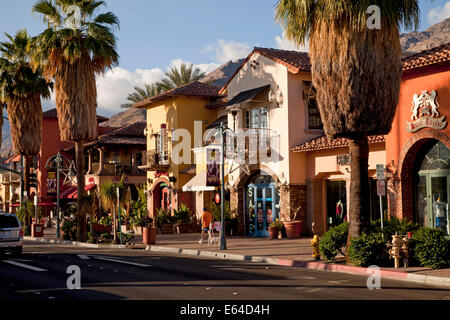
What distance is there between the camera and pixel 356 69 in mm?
17094

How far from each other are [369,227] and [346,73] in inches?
184

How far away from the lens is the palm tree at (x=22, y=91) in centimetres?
3984

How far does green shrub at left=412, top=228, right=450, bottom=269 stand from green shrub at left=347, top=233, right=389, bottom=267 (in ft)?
3.08

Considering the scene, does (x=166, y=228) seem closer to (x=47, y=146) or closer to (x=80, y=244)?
(x=80, y=244)

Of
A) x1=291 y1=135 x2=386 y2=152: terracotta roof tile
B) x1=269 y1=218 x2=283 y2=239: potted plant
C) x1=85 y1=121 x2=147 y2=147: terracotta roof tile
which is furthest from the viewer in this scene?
x1=85 y1=121 x2=147 y2=147: terracotta roof tile

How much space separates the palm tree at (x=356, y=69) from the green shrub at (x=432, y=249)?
1775 millimetres

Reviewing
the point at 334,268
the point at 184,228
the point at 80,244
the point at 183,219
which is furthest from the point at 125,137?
the point at 334,268

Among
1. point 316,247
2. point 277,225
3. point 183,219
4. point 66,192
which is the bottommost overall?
point 316,247

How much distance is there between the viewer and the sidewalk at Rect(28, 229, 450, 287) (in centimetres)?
1514

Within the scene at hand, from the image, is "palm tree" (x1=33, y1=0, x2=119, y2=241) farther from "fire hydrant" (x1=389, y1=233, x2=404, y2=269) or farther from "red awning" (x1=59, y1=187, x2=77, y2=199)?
"red awning" (x1=59, y1=187, x2=77, y2=199)

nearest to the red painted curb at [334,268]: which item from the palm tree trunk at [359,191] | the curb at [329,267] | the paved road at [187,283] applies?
the curb at [329,267]

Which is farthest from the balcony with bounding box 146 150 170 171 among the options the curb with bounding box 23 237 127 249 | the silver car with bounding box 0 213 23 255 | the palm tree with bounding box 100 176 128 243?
the silver car with bounding box 0 213 23 255

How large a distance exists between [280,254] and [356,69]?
7.49 meters
